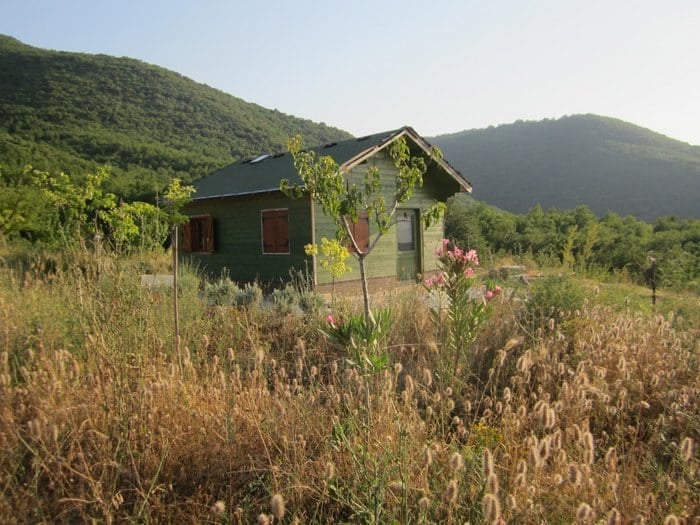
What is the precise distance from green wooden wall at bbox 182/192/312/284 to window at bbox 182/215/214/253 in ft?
0.58

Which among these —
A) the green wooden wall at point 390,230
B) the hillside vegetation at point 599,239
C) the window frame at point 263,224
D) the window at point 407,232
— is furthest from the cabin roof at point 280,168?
the hillside vegetation at point 599,239

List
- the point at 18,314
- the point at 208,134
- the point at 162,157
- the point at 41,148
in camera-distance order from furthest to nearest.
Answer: the point at 208,134 < the point at 162,157 < the point at 41,148 < the point at 18,314

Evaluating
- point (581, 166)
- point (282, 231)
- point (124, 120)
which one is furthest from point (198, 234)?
point (581, 166)

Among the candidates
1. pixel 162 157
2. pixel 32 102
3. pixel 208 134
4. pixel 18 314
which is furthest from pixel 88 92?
pixel 18 314

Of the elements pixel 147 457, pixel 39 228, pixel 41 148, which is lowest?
pixel 147 457

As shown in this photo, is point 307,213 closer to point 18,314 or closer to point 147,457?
point 18,314

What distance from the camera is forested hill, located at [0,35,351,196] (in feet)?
139

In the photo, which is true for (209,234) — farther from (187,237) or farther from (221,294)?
(221,294)

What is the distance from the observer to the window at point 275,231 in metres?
14.0

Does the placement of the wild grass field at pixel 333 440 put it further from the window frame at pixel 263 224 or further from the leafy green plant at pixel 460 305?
the window frame at pixel 263 224

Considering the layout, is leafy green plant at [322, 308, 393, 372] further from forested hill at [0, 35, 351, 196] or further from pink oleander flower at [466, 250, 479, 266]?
forested hill at [0, 35, 351, 196]

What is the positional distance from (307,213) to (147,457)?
35.9ft

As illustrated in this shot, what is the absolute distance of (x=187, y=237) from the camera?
58.7 ft

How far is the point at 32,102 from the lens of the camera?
5681 cm
